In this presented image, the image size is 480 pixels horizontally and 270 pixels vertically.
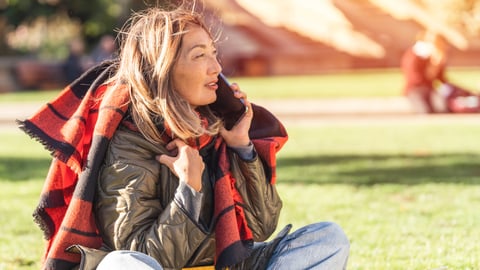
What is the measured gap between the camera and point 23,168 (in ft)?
33.4

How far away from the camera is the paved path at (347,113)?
15.5 metres

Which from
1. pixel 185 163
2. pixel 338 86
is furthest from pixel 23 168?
pixel 338 86

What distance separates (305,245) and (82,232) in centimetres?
85

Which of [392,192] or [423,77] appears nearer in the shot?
[392,192]

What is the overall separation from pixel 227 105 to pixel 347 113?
13.0m

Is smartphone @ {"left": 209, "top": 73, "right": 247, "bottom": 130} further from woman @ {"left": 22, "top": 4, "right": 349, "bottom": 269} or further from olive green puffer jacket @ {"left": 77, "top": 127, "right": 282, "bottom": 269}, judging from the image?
olive green puffer jacket @ {"left": 77, "top": 127, "right": 282, "bottom": 269}

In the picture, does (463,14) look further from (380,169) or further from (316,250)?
(316,250)

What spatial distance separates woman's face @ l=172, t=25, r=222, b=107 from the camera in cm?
341

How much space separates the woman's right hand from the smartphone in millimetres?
352

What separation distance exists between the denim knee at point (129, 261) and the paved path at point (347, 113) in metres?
12.2

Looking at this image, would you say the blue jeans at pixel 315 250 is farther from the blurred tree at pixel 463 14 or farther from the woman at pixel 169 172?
the blurred tree at pixel 463 14

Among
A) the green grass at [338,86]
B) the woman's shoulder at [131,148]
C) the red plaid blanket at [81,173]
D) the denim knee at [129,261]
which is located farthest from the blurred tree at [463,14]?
the denim knee at [129,261]

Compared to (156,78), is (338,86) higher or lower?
lower

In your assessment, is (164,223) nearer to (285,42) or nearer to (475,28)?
(475,28)
